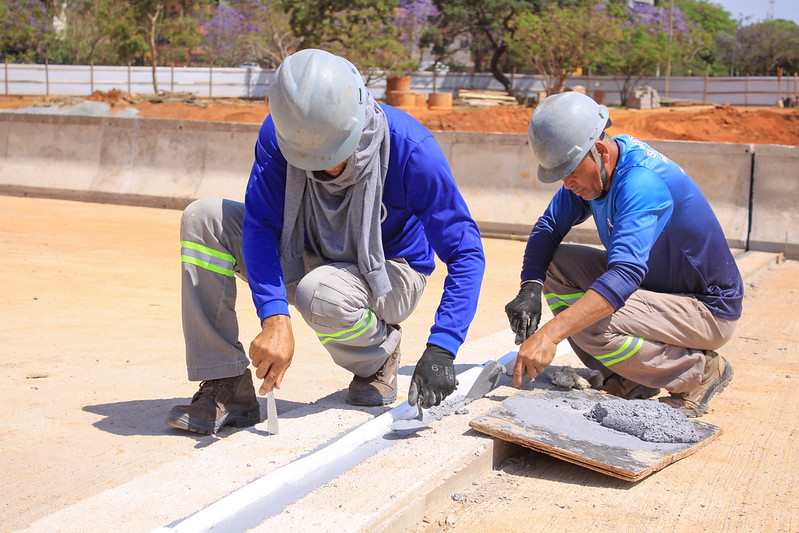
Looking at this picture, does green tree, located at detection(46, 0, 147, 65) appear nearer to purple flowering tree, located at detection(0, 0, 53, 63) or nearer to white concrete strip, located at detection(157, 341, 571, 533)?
purple flowering tree, located at detection(0, 0, 53, 63)

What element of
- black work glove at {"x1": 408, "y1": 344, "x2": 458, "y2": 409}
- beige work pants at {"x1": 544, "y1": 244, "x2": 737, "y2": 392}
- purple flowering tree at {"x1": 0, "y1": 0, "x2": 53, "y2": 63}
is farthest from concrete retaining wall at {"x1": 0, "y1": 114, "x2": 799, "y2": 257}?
purple flowering tree at {"x1": 0, "y1": 0, "x2": 53, "y2": 63}

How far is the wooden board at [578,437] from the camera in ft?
9.80

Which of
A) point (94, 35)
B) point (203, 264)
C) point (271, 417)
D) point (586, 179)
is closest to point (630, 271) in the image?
point (586, 179)

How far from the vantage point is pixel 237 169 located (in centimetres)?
1077

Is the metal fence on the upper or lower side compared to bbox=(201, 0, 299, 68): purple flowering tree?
lower

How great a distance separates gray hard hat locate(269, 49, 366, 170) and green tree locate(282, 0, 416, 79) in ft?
89.8

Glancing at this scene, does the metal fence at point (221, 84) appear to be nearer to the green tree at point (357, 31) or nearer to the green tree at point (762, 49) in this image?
the green tree at point (357, 31)

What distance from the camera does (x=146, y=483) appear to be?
106 inches

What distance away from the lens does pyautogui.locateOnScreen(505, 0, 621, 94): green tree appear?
3006cm

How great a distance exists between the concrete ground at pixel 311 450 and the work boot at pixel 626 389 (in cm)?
32

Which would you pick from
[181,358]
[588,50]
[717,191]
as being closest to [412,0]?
[588,50]

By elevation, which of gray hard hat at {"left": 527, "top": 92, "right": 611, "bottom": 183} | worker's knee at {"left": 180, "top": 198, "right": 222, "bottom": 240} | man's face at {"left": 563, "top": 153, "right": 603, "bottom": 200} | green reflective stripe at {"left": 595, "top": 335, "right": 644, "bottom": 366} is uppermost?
gray hard hat at {"left": 527, "top": 92, "right": 611, "bottom": 183}

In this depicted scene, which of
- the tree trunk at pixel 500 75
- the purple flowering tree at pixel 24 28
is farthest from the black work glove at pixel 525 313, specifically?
the purple flowering tree at pixel 24 28

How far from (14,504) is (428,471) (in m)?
1.37
